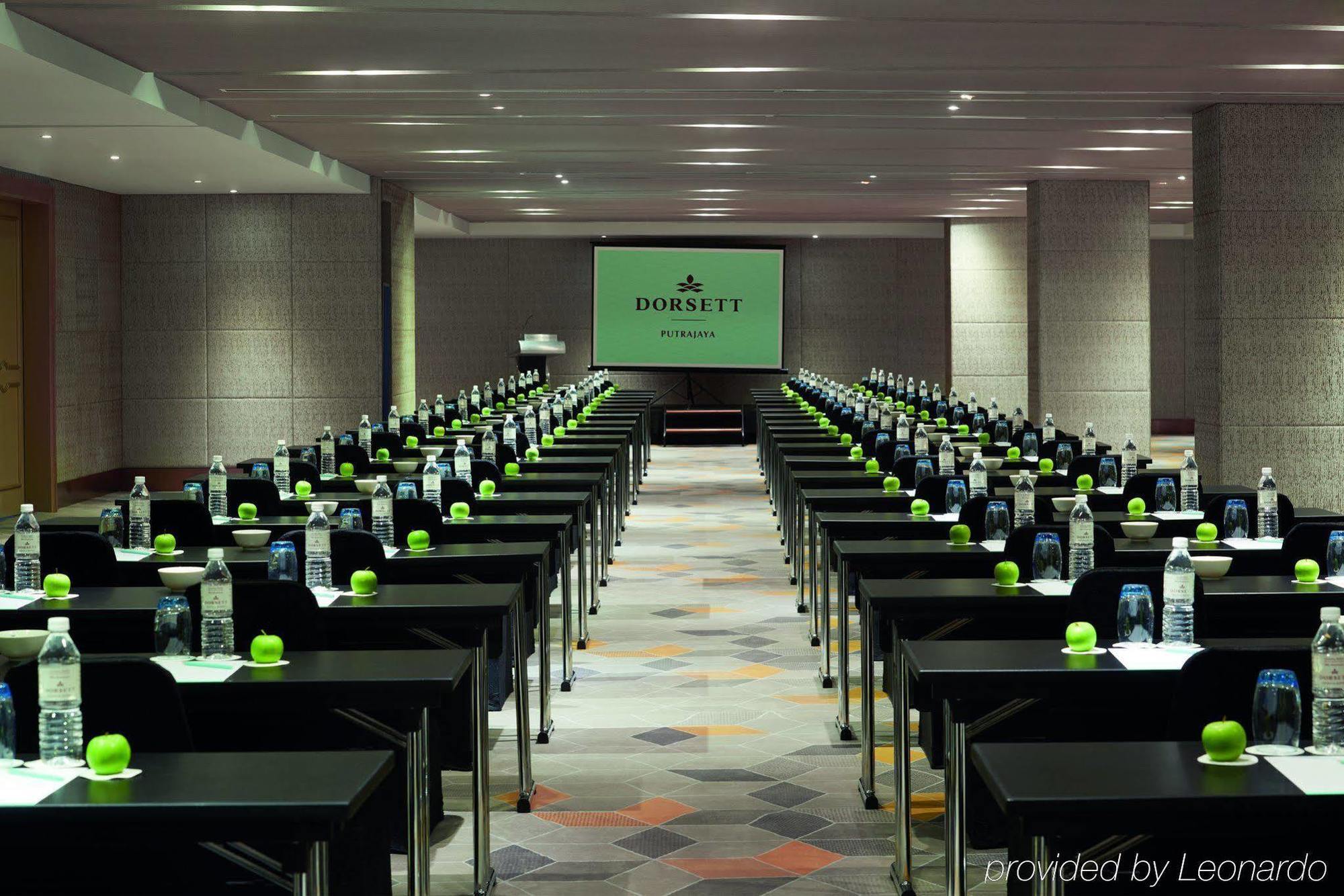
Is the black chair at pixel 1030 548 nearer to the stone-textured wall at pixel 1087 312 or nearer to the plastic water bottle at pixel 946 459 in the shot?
the plastic water bottle at pixel 946 459

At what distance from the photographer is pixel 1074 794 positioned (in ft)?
9.28

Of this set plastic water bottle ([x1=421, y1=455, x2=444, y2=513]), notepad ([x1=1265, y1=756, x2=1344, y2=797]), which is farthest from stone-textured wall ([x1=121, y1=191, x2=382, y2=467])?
notepad ([x1=1265, y1=756, x2=1344, y2=797])

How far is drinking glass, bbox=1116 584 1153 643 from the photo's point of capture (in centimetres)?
431

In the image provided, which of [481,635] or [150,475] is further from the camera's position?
[150,475]

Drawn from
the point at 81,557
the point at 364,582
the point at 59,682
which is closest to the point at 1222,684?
the point at 59,682

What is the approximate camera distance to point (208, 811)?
9.22 feet

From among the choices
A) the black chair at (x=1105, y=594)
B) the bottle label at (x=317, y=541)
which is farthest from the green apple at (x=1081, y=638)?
the bottle label at (x=317, y=541)

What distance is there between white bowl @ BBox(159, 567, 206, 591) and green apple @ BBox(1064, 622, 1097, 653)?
9.56 ft

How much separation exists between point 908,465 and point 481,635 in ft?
14.9

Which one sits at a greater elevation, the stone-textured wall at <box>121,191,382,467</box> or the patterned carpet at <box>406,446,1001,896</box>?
the stone-textured wall at <box>121,191,382,467</box>

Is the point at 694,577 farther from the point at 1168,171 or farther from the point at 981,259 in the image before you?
the point at 981,259

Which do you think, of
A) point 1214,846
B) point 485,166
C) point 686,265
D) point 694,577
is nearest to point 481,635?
point 1214,846

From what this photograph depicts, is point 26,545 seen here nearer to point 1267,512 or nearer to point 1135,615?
point 1135,615

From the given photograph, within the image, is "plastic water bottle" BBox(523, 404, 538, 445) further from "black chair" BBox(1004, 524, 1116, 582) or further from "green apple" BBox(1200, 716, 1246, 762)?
"green apple" BBox(1200, 716, 1246, 762)
